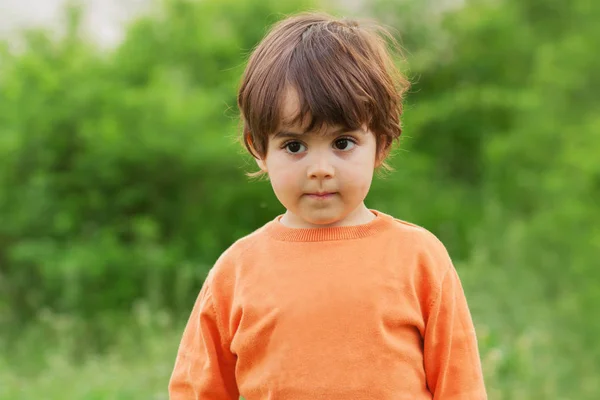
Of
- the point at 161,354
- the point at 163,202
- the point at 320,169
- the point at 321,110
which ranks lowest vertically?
the point at 161,354

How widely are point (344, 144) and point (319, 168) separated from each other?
9 cm

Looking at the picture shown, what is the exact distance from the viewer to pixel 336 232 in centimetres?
219

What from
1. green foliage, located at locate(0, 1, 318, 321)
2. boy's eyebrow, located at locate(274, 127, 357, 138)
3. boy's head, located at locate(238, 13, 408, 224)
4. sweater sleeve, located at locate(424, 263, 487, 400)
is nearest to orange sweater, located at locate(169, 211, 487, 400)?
sweater sleeve, located at locate(424, 263, 487, 400)

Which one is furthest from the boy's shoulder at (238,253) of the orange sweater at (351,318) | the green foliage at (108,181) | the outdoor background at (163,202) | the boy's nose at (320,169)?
the green foliage at (108,181)

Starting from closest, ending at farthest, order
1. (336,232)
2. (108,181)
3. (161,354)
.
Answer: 1. (336,232)
2. (161,354)
3. (108,181)

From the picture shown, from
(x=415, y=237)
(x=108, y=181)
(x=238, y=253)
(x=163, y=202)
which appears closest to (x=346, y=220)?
(x=415, y=237)

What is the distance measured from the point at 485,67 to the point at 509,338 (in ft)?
15.7

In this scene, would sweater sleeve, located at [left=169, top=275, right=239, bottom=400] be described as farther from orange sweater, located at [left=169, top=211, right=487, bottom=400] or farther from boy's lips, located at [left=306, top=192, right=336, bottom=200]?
boy's lips, located at [left=306, top=192, right=336, bottom=200]

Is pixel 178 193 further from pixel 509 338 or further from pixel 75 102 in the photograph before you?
pixel 509 338

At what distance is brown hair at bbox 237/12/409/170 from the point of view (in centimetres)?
208

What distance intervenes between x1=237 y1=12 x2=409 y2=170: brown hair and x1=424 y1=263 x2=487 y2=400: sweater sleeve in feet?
1.24

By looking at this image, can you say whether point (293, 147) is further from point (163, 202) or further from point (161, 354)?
point (163, 202)

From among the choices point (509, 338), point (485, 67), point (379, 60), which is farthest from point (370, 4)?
point (379, 60)

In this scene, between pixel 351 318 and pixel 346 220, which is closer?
pixel 351 318
